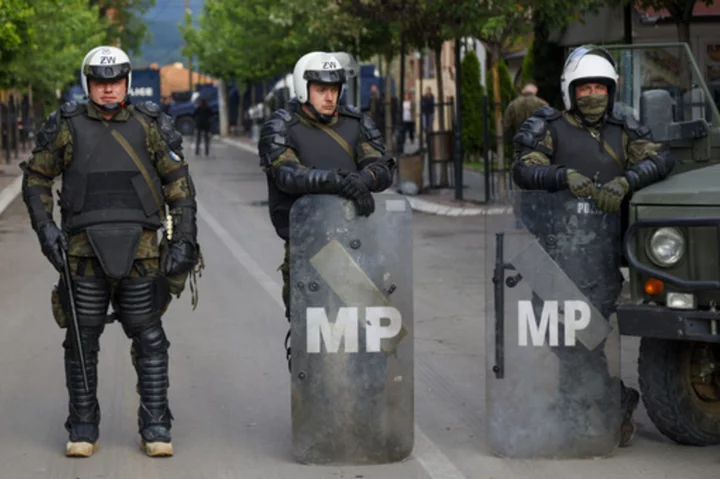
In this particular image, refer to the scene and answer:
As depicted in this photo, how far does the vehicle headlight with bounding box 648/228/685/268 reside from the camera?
22.9 ft

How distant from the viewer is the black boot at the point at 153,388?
747 centimetres

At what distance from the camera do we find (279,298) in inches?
534

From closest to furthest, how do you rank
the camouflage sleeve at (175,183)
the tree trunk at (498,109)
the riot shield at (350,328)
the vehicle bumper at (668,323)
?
the vehicle bumper at (668,323) < the riot shield at (350,328) < the camouflage sleeve at (175,183) < the tree trunk at (498,109)

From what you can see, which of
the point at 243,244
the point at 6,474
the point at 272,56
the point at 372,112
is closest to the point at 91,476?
the point at 6,474

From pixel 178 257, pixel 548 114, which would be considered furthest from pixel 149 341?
pixel 548 114

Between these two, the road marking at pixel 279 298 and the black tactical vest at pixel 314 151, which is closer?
the road marking at pixel 279 298

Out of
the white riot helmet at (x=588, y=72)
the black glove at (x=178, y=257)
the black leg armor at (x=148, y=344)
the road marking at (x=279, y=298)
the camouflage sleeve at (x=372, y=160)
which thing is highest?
the white riot helmet at (x=588, y=72)

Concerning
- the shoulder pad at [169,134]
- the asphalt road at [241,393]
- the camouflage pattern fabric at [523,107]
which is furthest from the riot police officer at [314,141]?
the camouflage pattern fabric at [523,107]

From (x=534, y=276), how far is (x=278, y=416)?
1.91 m

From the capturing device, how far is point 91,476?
7160mm

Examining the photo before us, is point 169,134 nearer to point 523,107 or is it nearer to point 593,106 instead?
point 593,106

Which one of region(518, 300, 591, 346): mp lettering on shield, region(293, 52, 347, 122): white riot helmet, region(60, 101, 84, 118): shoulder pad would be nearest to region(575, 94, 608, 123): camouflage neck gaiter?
region(518, 300, 591, 346): mp lettering on shield

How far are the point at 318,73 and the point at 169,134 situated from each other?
28.7 inches

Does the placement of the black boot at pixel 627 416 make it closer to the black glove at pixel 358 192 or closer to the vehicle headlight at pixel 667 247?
the vehicle headlight at pixel 667 247
